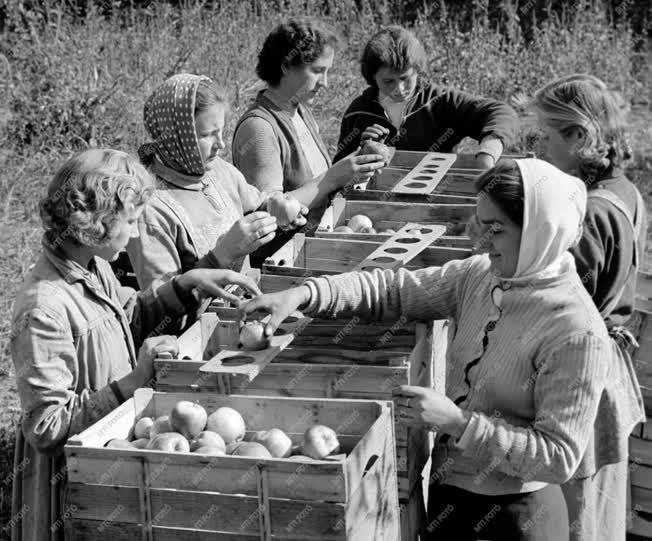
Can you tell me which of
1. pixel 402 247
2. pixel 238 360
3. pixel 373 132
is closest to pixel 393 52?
pixel 373 132

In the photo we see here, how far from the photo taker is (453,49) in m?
9.47

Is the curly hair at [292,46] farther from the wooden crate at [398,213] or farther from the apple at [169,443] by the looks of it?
the apple at [169,443]

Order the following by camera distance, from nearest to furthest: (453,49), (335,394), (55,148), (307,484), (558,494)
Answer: (307,484) → (558,494) → (335,394) → (55,148) → (453,49)

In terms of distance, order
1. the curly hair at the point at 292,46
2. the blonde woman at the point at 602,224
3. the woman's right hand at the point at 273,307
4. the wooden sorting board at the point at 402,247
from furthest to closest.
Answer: the curly hair at the point at 292,46, the wooden sorting board at the point at 402,247, the blonde woman at the point at 602,224, the woman's right hand at the point at 273,307

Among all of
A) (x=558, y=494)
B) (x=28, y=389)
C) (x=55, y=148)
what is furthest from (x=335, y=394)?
(x=55, y=148)

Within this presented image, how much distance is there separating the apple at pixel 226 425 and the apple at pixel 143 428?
0.15 meters

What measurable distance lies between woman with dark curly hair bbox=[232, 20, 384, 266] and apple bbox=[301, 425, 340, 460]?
1694 millimetres

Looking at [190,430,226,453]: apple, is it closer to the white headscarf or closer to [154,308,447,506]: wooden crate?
[154,308,447,506]: wooden crate

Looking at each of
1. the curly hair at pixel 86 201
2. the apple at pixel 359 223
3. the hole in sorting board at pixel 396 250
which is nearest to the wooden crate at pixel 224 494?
the curly hair at pixel 86 201

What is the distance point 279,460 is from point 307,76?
2.33 m

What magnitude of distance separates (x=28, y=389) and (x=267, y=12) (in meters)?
8.26

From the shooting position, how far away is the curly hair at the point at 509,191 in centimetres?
220

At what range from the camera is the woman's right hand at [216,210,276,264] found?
2998 mm

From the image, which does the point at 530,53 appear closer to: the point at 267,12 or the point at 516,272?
the point at 267,12
